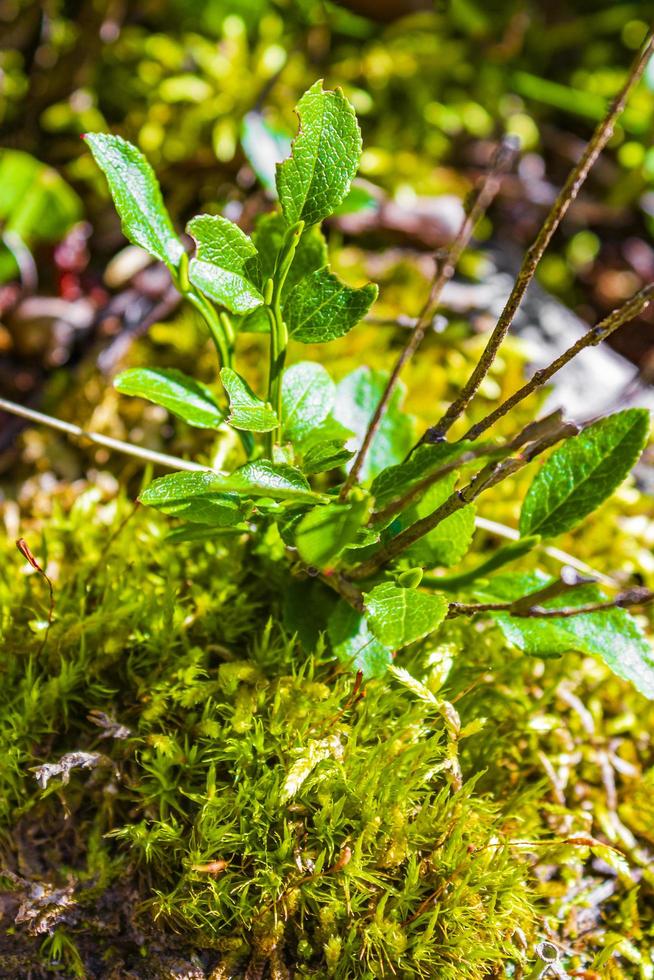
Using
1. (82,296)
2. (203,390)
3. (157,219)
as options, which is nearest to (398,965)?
(203,390)

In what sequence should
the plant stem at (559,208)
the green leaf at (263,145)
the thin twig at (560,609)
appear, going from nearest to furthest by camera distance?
the plant stem at (559,208) < the thin twig at (560,609) < the green leaf at (263,145)

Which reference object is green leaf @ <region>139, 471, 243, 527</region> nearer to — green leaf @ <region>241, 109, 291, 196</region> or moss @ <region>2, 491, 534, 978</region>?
moss @ <region>2, 491, 534, 978</region>

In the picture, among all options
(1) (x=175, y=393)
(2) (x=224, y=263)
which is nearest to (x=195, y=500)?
(1) (x=175, y=393)

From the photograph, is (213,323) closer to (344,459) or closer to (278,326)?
(278,326)

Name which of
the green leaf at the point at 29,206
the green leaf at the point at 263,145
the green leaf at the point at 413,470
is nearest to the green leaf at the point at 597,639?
the green leaf at the point at 413,470

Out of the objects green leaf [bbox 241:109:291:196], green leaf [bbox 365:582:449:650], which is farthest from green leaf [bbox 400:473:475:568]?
green leaf [bbox 241:109:291:196]

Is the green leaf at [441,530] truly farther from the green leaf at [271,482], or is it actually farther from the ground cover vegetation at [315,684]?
the green leaf at [271,482]
